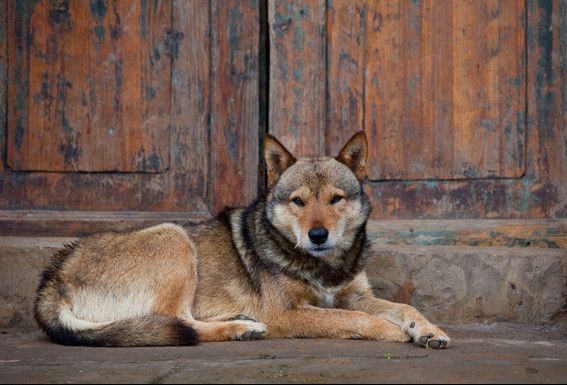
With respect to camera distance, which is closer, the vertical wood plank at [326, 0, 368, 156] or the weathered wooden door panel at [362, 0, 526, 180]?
the weathered wooden door panel at [362, 0, 526, 180]

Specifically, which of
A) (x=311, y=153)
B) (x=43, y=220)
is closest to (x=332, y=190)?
(x=311, y=153)

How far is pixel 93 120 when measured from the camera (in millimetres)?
6047

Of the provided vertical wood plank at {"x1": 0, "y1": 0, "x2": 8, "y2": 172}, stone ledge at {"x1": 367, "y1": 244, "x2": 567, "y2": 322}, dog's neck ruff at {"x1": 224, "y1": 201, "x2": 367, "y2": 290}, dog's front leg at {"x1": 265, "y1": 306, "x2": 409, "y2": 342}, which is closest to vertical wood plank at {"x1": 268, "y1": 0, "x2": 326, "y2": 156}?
dog's neck ruff at {"x1": 224, "y1": 201, "x2": 367, "y2": 290}

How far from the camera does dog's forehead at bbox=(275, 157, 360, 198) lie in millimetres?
5195

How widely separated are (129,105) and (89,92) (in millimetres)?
294

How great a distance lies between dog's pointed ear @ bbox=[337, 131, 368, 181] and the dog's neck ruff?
36 centimetres

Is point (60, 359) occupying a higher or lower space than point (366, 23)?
lower

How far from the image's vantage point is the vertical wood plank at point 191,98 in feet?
19.7

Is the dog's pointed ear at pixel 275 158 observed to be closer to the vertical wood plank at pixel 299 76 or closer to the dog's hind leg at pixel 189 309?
the vertical wood plank at pixel 299 76

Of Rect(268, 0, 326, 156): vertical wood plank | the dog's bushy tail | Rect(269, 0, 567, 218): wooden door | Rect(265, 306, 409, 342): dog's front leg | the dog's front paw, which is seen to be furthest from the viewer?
Rect(268, 0, 326, 156): vertical wood plank

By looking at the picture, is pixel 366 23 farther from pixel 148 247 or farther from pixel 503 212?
pixel 148 247

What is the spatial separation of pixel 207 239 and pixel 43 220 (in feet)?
4.07

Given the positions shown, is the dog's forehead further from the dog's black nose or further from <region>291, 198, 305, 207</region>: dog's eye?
the dog's black nose

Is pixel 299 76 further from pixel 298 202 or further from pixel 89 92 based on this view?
pixel 89 92
